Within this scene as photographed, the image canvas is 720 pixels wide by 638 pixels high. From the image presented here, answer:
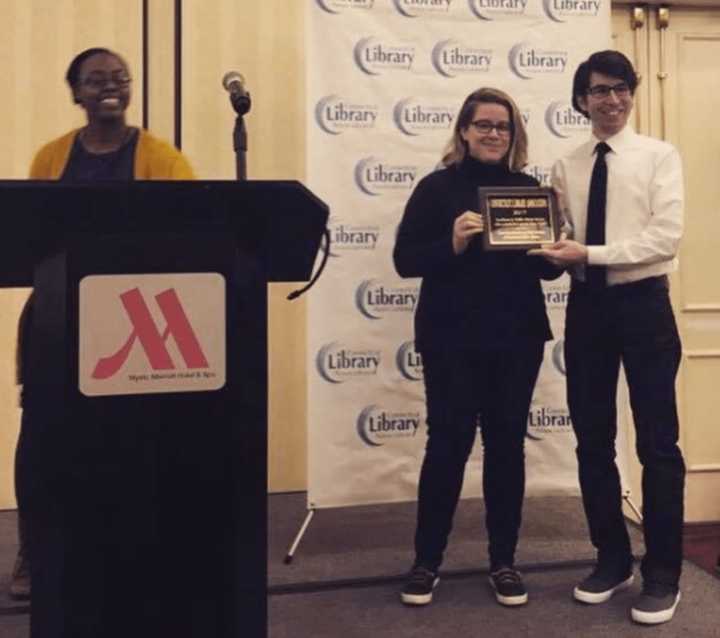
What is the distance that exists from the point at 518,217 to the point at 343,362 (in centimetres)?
87

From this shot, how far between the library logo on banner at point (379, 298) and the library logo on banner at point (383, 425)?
326mm

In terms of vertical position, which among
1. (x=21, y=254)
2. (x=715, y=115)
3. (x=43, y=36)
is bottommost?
(x=21, y=254)

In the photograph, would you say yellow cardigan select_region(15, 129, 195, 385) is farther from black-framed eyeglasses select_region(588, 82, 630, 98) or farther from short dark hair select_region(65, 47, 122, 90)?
black-framed eyeglasses select_region(588, 82, 630, 98)

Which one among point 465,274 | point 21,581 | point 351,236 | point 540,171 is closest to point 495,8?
point 540,171

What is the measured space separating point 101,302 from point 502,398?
128 centimetres

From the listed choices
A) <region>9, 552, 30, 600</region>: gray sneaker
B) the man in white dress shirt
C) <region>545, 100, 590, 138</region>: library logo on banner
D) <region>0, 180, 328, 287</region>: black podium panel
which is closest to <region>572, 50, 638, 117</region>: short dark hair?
the man in white dress shirt

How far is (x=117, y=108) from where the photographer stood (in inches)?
83.2

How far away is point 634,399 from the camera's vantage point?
7.17 feet

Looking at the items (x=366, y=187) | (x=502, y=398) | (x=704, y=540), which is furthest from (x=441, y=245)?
(x=704, y=540)

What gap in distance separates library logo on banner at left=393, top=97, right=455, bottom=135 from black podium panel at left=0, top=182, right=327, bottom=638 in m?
1.56

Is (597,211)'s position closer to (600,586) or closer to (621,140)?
(621,140)

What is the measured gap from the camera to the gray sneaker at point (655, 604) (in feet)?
6.90

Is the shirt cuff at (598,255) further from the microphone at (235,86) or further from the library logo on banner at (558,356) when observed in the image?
the microphone at (235,86)

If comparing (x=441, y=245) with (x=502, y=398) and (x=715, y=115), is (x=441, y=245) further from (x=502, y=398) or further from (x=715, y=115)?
(x=715, y=115)
